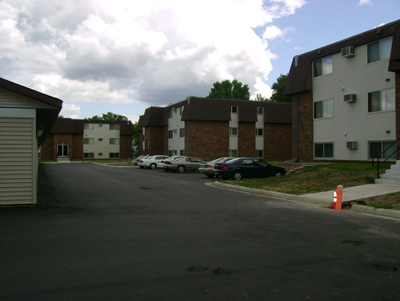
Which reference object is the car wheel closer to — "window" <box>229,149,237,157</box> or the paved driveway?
the paved driveway

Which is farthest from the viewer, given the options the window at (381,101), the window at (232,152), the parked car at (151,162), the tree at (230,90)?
the tree at (230,90)

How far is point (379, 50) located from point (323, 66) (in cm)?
423

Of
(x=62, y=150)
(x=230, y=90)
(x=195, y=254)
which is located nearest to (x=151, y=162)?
(x=195, y=254)

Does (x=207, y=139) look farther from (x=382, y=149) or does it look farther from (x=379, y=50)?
(x=379, y=50)

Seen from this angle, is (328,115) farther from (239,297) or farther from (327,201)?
(239,297)

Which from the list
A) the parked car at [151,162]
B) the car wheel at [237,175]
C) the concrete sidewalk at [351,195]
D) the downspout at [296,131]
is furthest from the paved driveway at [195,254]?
the parked car at [151,162]

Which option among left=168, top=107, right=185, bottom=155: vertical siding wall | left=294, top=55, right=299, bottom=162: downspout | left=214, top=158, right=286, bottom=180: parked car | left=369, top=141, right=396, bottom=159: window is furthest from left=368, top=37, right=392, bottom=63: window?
left=168, top=107, right=185, bottom=155: vertical siding wall

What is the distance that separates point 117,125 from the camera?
251ft

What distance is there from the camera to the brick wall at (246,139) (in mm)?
46094

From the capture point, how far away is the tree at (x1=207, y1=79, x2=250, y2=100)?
88875 mm

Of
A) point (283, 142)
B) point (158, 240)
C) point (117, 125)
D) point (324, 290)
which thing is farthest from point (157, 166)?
point (117, 125)

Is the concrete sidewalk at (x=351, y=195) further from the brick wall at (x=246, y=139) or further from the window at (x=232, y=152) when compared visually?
the brick wall at (x=246, y=139)

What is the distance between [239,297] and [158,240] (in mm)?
3132

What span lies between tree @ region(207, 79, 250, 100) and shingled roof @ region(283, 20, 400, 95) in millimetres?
61341
